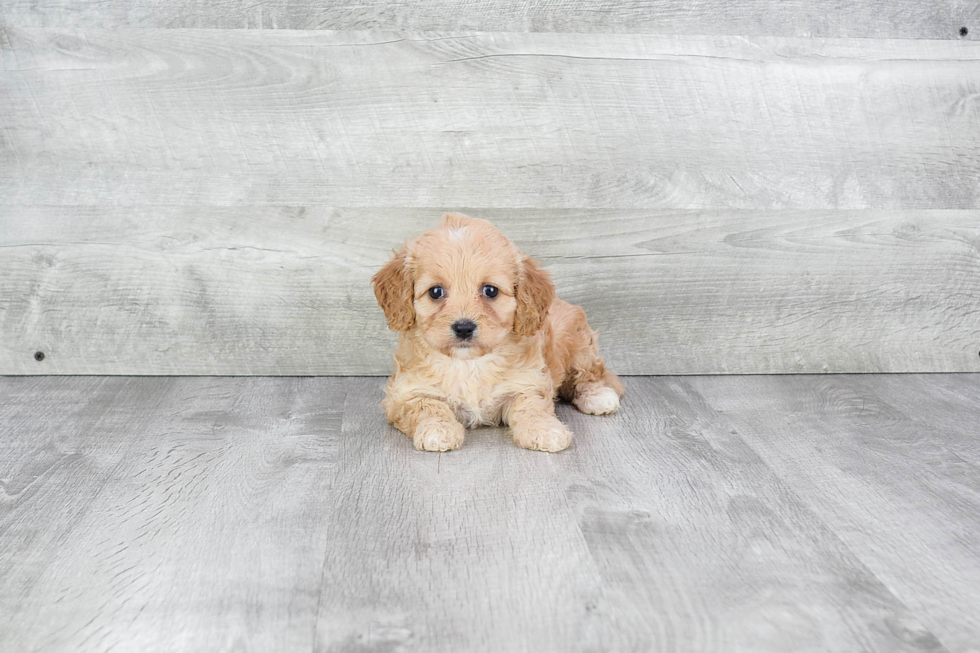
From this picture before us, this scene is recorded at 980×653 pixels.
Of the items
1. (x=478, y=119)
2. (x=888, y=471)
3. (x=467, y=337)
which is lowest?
(x=888, y=471)

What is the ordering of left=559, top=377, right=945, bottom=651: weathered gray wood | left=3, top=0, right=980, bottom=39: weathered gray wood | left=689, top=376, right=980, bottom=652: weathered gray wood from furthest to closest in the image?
left=3, top=0, right=980, bottom=39: weathered gray wood, left=689, top=376, right=980, bottom=652: weathered gray wood, left=559, top=377, right=945, bottom=651: weathered gray wood

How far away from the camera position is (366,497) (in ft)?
6.06

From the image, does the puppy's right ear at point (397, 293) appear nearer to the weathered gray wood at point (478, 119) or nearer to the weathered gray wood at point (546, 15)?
the weathered gray wood at point (478, 119)

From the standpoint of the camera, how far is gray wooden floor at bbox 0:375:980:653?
1370 mm

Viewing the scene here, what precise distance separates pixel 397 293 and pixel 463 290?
173 millimetres

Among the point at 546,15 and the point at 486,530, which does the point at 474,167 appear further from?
the point at 486,530

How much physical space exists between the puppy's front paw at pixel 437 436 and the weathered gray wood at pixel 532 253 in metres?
0.75

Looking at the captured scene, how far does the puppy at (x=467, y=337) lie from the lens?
6.81ft

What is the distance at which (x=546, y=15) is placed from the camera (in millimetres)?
2662

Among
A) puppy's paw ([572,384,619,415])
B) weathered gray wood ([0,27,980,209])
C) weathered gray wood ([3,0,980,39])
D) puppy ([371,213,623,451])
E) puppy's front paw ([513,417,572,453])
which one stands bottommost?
puppy's paw ([572,384,619,415])

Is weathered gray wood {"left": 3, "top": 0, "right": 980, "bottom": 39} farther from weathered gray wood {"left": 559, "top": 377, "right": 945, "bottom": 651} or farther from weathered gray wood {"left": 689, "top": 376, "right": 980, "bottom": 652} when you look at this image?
weathered gray wood {"left": 559, "top": 377, "right": 945, "bottom": 651}

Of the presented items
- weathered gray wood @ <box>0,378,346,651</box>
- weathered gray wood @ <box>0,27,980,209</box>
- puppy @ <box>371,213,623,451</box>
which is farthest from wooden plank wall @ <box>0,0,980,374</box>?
puppy @ <box>371,213,623,451</box>

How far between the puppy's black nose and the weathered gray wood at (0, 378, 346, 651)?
424 millimetres

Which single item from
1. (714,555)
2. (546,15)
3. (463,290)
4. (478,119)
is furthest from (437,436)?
(546,15)
